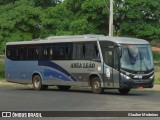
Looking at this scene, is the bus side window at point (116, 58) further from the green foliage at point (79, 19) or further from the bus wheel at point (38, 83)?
the green foliage at point (79, 19)

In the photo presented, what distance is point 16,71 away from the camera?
3538cm

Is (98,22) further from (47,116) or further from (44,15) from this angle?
(47,116)

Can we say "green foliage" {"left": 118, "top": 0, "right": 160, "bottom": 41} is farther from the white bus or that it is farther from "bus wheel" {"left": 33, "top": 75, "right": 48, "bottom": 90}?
"bus wheel" {"left": 33, "top": 75, "right": 48, "bottom": 90}

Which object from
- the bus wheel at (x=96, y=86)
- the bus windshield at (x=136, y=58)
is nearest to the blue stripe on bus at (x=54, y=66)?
the bus wheel at (x=96, y=86)

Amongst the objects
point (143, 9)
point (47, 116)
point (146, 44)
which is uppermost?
point (143, 9)

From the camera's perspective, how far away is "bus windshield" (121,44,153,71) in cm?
2778

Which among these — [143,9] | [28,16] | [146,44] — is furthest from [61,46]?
[28,16]

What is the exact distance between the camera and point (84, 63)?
29.8 meters

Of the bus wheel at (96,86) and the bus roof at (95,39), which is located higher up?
the bus roof at (95,39)

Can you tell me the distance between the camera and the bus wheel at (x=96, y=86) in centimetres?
2864

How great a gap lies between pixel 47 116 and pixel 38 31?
3609 centimetres

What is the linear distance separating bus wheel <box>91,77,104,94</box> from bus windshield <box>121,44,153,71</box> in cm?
182

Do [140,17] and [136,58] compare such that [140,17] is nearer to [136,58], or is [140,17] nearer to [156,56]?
[156,56]

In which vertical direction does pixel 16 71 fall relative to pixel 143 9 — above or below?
below
